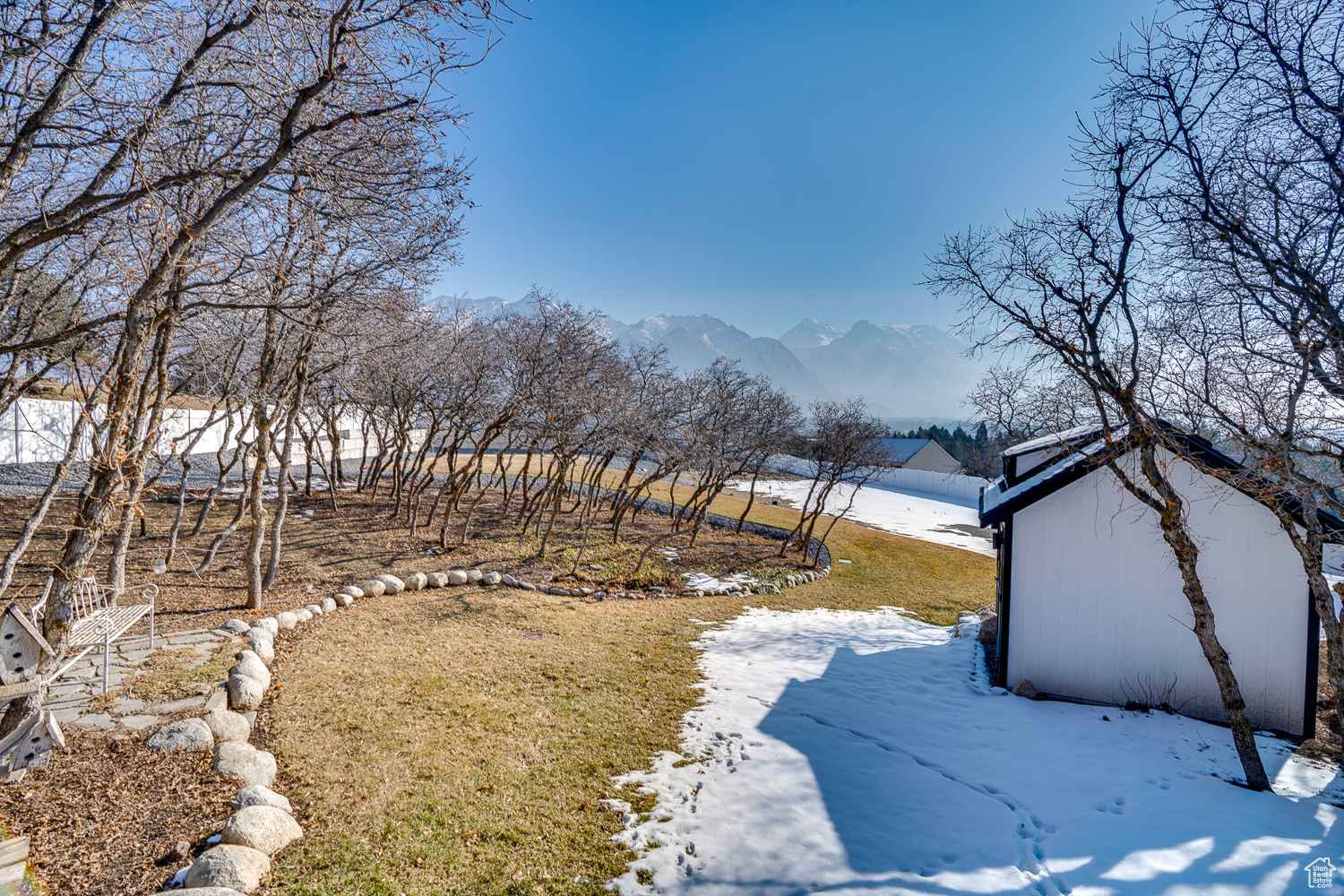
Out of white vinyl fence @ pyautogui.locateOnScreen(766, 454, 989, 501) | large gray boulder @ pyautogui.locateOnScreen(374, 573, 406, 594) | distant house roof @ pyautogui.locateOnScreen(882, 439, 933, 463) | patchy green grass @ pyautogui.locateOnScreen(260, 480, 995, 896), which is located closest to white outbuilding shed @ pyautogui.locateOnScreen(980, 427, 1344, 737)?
patchy green grass @ pyautogui.locateOnScreen(260, 480, 995, 896)

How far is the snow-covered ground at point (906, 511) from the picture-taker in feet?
80.5

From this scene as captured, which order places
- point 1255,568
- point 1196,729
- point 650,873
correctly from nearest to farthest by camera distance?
1. point 650,873
2. point 1196,729
3. point 1255,568

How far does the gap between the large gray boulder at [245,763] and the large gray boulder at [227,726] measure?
175 millimetres

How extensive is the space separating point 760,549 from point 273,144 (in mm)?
14812

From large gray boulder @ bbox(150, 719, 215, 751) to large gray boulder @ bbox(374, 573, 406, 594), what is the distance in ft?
14.9

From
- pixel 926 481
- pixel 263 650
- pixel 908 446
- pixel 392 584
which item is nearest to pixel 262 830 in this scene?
pixel 263 650

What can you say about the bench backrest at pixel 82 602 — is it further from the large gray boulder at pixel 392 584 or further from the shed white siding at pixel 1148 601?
the shed white siding at pixel 1148 601

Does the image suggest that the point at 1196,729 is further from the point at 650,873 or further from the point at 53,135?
the point at 53,135

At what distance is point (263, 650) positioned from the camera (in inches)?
217

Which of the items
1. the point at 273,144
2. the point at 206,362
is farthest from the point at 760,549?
the point at 273,144

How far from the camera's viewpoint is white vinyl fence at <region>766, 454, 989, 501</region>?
3988 cm

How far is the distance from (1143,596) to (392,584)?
10.2 metres

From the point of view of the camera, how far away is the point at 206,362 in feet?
28.2

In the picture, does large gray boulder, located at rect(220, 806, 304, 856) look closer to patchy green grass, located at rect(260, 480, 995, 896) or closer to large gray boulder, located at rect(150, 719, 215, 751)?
patchy green grass, located at rect(260, 480, 995, 896)
